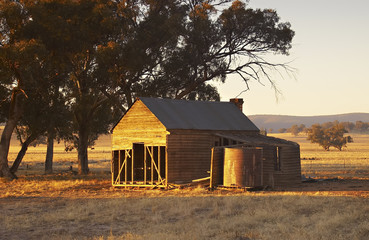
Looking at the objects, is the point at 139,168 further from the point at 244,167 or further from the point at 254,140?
the point at 244,167

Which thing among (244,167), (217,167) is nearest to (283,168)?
(244,167)

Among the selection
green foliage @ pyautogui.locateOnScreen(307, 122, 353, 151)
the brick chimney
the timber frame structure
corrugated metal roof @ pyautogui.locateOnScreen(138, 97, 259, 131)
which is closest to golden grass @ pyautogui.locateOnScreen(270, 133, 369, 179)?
the brick chimney

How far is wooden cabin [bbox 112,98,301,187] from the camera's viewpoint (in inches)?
1215

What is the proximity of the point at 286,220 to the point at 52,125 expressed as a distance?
28.0 m

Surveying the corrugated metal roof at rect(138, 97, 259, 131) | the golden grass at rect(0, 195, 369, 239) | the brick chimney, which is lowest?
the golden grass at rect(0, 195, 369, 239)

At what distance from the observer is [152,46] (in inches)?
1783

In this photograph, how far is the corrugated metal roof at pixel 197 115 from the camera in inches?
1297

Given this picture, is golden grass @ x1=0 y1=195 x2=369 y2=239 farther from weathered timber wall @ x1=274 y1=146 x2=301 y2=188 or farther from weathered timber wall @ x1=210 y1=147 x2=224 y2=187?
weathered timber wall @ x1=274 y1=146 x2=301 y2=188

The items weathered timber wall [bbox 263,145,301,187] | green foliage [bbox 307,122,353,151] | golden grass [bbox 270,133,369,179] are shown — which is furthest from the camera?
green foliage [bbox 307,122,353,151]

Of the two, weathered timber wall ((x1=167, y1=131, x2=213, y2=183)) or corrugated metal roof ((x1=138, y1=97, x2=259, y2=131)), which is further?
corrugated metal roof ((x1=138, y1=97, x2=259, y2=131))

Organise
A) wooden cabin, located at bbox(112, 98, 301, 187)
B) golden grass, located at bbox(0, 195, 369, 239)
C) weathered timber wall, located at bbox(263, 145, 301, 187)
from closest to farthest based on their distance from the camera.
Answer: golden grass, located at bbox(0, 195, 369, 239) < wooden cabin, located at bbox(112, 98, 301, 187) < weathered timber wall, located at bbox(263, 145, 301, 187)

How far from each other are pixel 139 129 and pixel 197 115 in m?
Result: 4.07

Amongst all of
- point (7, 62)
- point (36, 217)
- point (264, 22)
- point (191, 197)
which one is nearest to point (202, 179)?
point (191, 197)

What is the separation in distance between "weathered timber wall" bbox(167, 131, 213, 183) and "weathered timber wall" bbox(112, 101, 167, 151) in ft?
2.62
